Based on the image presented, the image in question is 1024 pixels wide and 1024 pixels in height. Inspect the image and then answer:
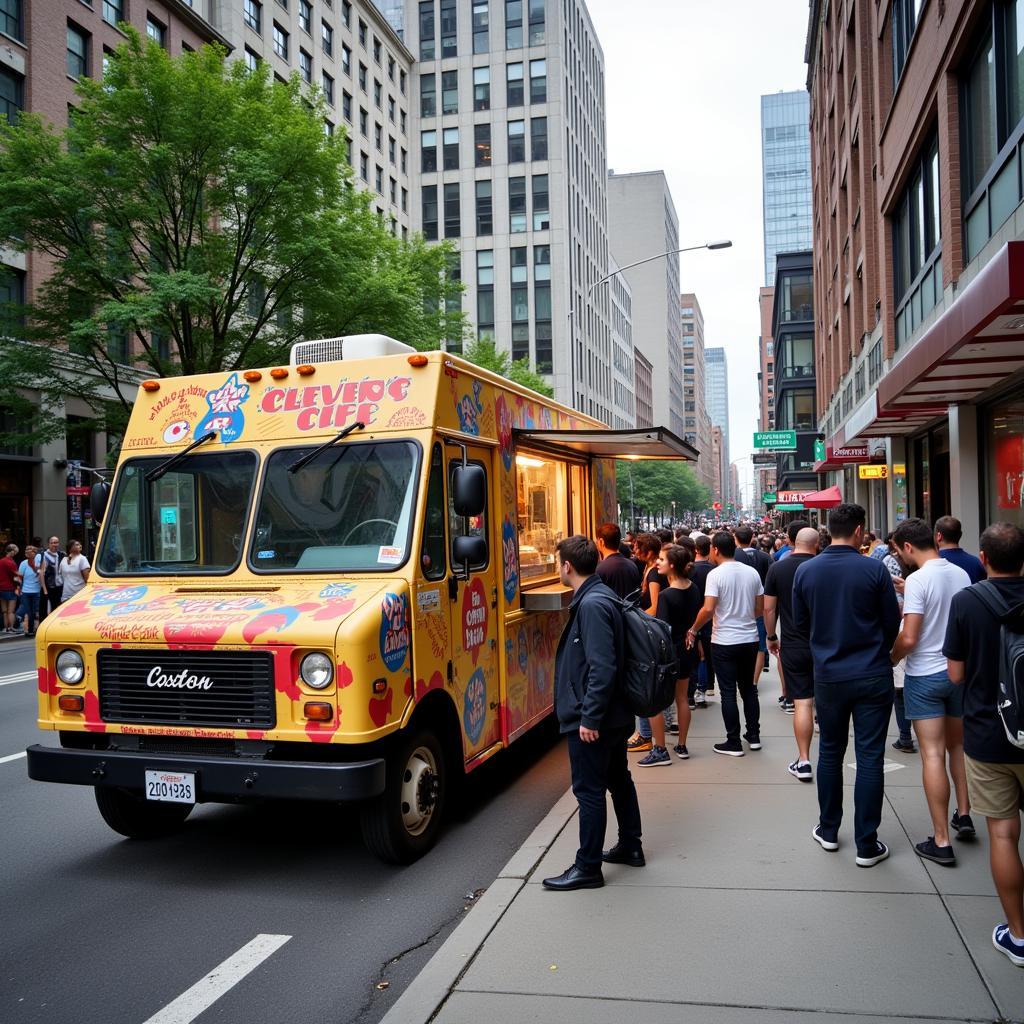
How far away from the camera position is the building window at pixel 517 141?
6619 cm

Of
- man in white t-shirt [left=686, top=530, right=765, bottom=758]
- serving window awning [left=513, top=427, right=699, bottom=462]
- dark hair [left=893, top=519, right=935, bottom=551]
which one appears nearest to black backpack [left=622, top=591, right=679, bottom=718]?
dark hair [left=893, top=519, right=935, bottom=551]

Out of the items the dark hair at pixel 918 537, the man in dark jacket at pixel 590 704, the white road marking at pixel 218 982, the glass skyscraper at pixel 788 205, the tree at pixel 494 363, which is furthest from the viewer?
the glass skyscraper at pixel 788 205

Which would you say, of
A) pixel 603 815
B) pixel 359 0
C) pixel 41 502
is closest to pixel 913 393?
pixel 603 815

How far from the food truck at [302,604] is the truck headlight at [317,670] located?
0.01m

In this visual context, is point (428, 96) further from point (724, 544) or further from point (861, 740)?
point (861, 740)

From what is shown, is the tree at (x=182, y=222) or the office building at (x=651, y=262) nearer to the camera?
the tree at (x=182, y=222)

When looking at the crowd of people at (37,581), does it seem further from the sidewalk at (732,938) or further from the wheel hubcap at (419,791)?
the sidewalk at (732,938)

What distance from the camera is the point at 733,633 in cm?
756

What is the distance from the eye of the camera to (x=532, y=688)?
7391 mm

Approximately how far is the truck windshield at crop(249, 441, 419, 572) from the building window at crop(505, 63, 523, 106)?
2656 inches

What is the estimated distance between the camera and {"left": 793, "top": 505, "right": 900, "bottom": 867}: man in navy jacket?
493 cm

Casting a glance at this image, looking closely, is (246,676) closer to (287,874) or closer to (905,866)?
(287,874)

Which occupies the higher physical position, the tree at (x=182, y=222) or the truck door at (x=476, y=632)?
the tree at (x=182, y=222)

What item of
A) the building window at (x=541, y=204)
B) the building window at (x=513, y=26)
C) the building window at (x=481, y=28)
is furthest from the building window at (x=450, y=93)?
the building window at (x=541, y=204)
